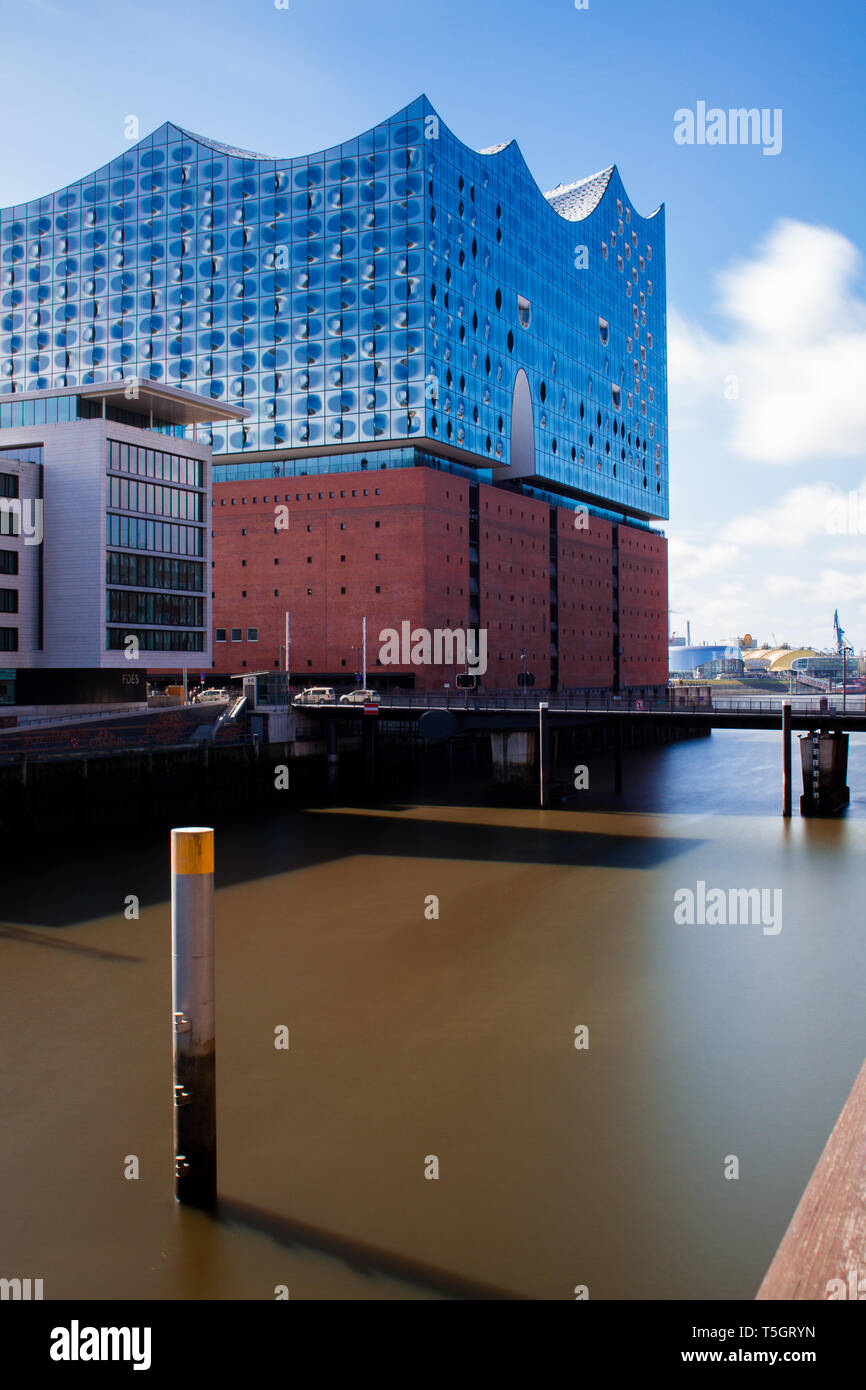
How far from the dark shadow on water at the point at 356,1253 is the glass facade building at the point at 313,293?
2447 inches

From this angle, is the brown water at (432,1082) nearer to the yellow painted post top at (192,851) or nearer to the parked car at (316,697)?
the yellow painted post top at (192,851)

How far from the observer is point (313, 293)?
70.9 metres

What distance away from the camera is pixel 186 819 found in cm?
4138

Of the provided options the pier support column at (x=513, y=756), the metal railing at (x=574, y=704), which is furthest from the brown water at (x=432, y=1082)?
the pier support column at (x=513, y=756)

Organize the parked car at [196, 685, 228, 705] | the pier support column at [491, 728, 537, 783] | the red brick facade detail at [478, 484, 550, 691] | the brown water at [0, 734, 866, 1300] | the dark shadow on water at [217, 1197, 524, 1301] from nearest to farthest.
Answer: the dark shadow on water at [217, 1197, 524, 1301], the brown water at [0, 734, 866, 1300], the pier support column at [491, 728, 537, 783], the parked car at [196, 685, 228, 705], the red brick facade detail at [478, 484, 550, 691]

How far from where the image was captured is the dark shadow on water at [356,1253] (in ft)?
30.4

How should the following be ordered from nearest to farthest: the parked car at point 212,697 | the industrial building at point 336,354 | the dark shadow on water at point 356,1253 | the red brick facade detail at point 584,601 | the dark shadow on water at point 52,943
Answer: the dark shadow on water at point 356,1253 < the dark shadow on water at point 52,943 < the parked car at point 212,697 < the industrial building at point 336,354 < the red brick facade detail at point 584,601

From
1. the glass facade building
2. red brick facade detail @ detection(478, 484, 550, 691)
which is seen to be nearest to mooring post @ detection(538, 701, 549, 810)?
red brick facade detail @ detection(478, 484, 550, 691)

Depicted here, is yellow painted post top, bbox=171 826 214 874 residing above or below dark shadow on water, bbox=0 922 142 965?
above

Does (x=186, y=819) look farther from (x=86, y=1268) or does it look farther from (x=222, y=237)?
(x=222, y=237)

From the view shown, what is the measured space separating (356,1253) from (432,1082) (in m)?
4.26

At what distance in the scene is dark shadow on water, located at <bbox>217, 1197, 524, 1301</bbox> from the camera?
9.27m

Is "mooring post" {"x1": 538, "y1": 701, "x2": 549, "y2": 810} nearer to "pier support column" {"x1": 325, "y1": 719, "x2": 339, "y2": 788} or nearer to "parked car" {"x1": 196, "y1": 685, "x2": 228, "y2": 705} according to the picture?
"pier support column" {"x1": 325, "y1": 719, "x2": 339, "y2": 788}

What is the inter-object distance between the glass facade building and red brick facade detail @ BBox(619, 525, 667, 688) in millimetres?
20692
